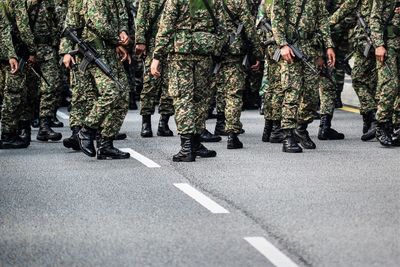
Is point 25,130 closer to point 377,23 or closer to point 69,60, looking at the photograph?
point 69,60

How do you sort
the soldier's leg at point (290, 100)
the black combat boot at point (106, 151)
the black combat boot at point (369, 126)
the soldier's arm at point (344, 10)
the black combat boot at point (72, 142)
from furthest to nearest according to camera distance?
the soldier's arm at point (344, 10)
the black combat boot at point (369, 126)
the black combat boot at point (72, 142)
the soldier's leg at point (290, 100)
the black combat boot at point (106, 151)

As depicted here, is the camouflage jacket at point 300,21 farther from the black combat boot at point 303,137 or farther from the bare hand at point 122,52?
the bare hand at point 122,52

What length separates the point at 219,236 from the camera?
8234 millimetres

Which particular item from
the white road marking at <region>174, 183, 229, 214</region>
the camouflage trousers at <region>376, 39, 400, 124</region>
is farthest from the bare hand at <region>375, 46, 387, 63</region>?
the white road marking at <region>174, 183, 229, 214</region>

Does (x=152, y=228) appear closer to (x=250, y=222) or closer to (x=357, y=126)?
(x=250, y=222)

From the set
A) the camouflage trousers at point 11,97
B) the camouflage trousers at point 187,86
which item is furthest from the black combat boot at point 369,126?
the camouflage trousers at point 11,97

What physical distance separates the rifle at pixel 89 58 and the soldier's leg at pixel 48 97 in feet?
6.49

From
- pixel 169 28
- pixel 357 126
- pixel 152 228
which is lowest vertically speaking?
pixel 357 126

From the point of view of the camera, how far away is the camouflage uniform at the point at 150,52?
15266mm

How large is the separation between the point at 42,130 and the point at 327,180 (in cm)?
530

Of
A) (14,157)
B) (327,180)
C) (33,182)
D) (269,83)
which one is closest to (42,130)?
(14,157)

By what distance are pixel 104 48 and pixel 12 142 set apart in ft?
7.62

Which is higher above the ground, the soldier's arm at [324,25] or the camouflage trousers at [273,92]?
the soldier's arm at [324,25]

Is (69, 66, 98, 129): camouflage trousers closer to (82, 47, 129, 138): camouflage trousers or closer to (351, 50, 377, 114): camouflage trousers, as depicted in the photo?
(82, 47, 129, 138): camouflage trousers
